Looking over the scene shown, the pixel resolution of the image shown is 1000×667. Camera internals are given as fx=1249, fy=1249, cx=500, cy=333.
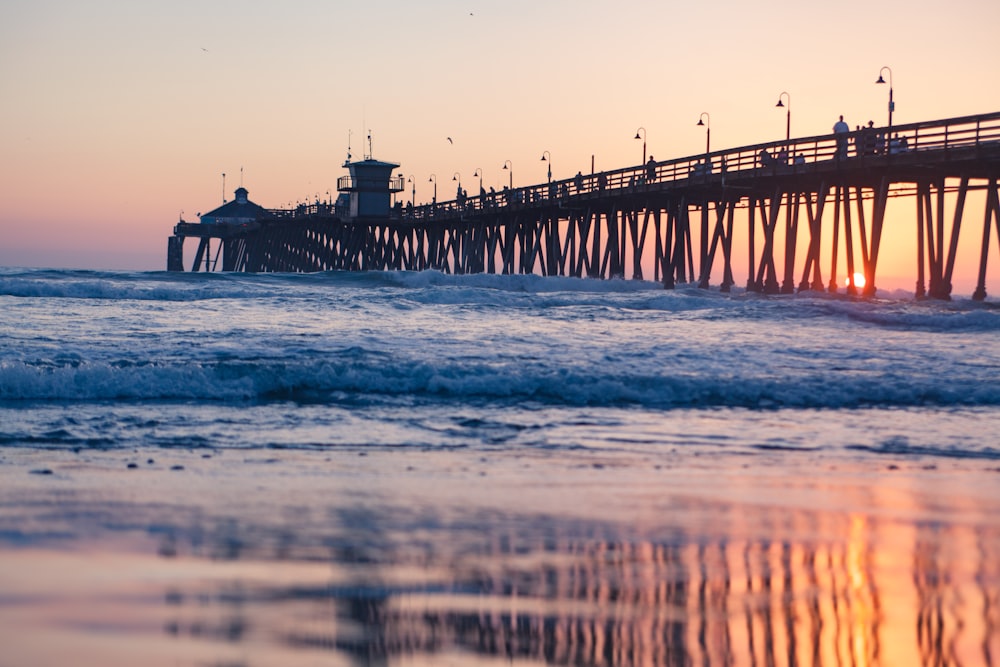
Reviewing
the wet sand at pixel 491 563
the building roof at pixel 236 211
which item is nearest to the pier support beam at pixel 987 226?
the wet sand at pixel 491 563

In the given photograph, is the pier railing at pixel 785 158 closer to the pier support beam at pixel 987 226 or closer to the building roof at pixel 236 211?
the pier support beam at pixel 987 226

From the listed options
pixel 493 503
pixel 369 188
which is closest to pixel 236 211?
pixel 369 188

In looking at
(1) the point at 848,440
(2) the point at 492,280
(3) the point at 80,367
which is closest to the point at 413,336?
(3) the point at 80,367

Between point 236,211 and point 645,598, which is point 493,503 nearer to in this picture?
point 645,598

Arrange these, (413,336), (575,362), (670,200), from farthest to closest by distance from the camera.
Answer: (670,200), (413,336), (575,362)

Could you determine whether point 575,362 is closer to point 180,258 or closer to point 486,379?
point 486,379

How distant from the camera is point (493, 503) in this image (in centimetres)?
575

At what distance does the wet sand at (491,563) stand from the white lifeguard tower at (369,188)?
2398 inches

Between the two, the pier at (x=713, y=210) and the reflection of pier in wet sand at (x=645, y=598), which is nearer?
the reflection of pier in wet sand at (x=645, y=598)

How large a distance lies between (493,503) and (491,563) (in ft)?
4.13

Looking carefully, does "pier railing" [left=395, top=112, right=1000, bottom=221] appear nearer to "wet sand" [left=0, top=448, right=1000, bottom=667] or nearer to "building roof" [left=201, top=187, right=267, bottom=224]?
"wet sand" [left=0, top=448, right=1000, bottom=667]

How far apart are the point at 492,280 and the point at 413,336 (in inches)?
1062

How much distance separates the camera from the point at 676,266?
38.1m

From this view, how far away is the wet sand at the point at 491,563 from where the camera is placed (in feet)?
11.5
